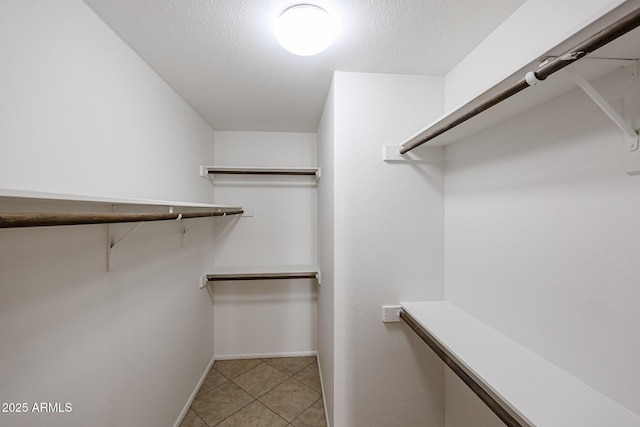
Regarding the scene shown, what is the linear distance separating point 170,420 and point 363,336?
1.45 m

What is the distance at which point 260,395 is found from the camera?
2.21 m

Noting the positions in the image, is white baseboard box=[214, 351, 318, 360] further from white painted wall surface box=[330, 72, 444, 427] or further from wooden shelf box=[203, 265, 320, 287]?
white painted wall surface box=[330, 72, 444, 427]

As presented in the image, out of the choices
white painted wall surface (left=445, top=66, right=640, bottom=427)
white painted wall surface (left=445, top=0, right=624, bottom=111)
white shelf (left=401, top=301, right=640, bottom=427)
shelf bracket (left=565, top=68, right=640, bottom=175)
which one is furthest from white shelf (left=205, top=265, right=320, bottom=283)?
shelf bracket (left=565, top=68, right=640, bottom=175)

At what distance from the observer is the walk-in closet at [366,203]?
0.77m

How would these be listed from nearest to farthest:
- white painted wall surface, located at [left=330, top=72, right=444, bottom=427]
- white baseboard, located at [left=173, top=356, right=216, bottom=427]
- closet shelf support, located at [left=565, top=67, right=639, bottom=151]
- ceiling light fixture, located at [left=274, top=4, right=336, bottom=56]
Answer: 1. closet shelf support, located at [left=565, top=67, right=639, bottom=151]
2. ceiling light fixture, located at [left=274, top=4, right=336, bottom=56]
3. white painted wall surface, located at [left=330, top=72, right=444, bottom=427]
4. white baseboard, located at [left=173, top=356, right=216, bottom=427]

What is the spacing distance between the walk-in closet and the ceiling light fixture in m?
0.01

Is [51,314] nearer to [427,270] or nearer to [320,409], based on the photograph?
[427,270]

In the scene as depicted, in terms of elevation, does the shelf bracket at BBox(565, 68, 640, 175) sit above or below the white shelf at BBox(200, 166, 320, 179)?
below

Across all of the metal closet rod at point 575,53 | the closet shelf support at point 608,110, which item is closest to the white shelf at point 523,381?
the closet shelf support at point 608,110

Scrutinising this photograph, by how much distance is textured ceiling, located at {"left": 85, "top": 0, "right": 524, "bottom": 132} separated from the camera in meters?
1.07

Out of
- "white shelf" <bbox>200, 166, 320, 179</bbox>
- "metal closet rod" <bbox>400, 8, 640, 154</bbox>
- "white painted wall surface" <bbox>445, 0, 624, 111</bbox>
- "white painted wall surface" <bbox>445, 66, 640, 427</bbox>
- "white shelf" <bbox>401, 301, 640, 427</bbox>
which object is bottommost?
"white shelf" <bbox>401, 301, 640, 427</bbox>

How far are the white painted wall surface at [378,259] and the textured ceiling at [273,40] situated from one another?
20cm

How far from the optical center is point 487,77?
1262mm

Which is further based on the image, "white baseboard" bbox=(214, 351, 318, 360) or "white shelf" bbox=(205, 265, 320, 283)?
"white baseboard" bbox=(214, 351, 318, 360)
